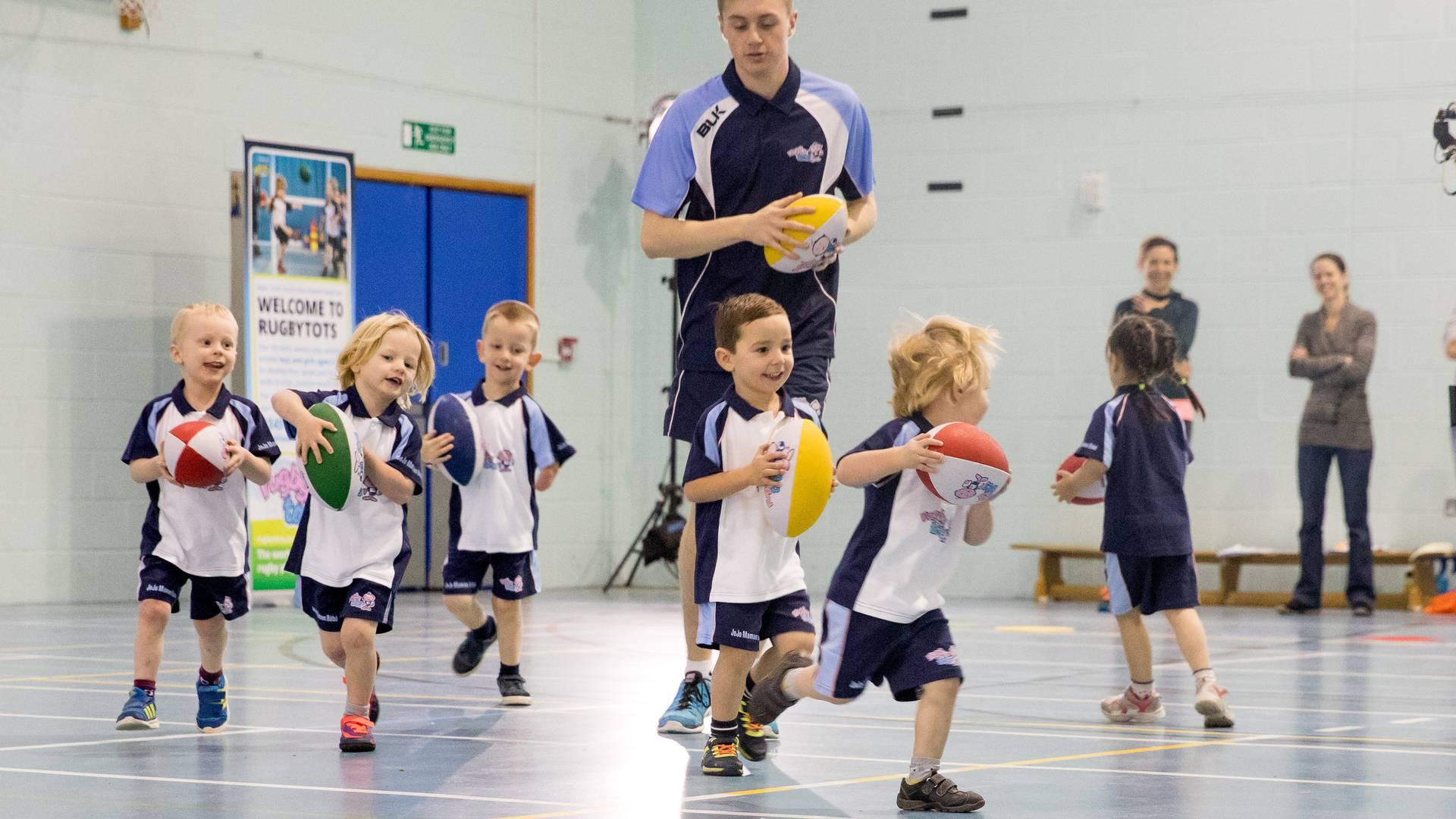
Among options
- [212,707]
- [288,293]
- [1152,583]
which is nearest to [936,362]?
[1152,583]

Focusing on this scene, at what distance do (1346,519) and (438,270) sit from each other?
20.7 ft

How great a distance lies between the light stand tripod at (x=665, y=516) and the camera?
1327 cm

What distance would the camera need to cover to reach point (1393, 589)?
38.2ft

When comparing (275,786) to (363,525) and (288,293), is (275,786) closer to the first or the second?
(363,525)

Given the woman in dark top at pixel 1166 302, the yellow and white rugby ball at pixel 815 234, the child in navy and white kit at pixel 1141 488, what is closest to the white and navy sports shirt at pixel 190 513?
the yellow and white rugby ball at pixel 815 234

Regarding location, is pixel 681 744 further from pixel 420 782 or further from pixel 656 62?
pixel 656 62

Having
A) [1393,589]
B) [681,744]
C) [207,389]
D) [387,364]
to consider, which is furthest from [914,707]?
[1393,589]

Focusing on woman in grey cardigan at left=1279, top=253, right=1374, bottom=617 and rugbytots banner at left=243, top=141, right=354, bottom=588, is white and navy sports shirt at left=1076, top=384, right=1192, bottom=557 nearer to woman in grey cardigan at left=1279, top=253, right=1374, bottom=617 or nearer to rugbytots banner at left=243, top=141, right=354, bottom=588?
woman in grey cardigan at left=1279, top=253, right=1374, bottom=617

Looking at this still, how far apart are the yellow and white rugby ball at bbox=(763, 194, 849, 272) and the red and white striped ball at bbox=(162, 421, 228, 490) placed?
1.78m

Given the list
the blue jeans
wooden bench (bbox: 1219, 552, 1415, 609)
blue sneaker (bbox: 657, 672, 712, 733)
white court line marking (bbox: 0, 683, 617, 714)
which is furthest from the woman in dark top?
blue sneaker (bbox: 657, 672, 712, 733)

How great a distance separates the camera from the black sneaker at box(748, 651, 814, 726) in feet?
14.6

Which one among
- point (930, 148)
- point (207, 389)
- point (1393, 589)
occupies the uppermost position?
point (930, 148)

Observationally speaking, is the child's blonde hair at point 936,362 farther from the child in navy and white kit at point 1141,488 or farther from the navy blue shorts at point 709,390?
the child in navy and white kit at point 1141,488

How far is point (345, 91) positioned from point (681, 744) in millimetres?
8595
